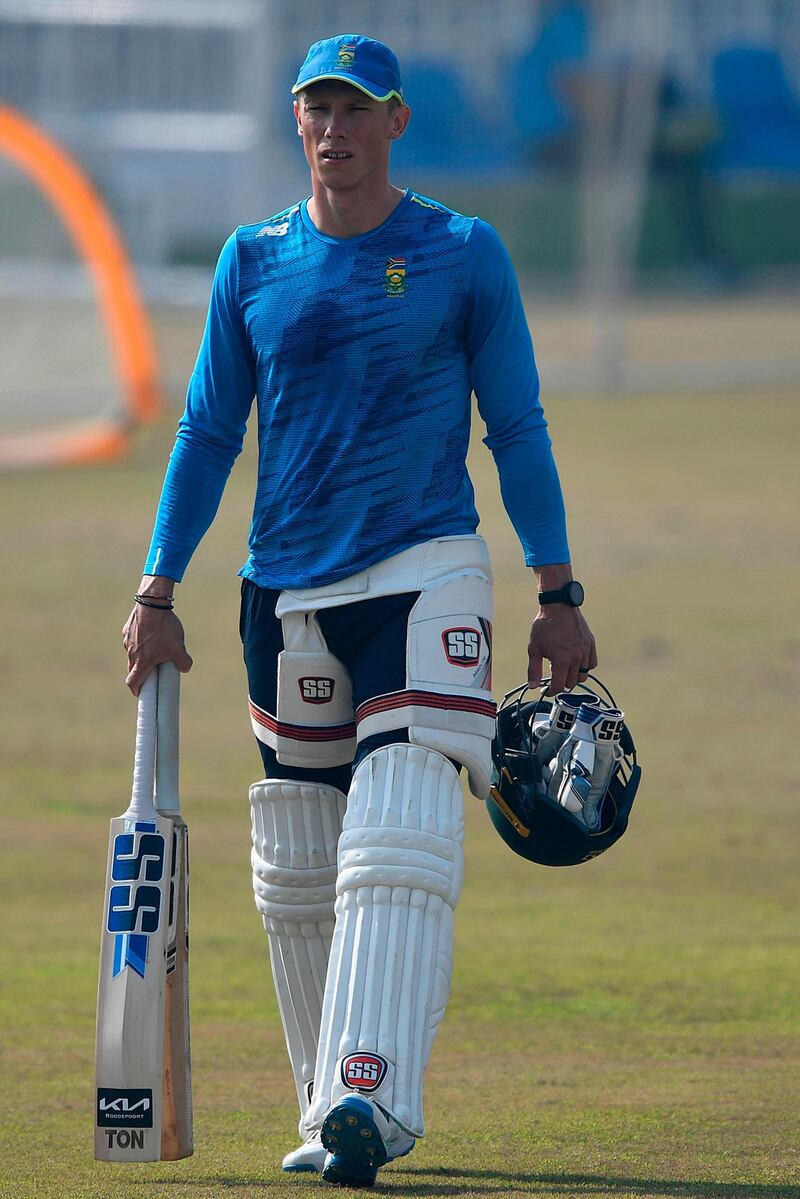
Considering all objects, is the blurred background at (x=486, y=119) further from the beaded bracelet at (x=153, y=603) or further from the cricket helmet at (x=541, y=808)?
the beaded bracelet at (x=153, y=603)

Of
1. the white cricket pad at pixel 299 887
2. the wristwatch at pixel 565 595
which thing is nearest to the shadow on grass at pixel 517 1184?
the white cricket pad at pixel 299 887

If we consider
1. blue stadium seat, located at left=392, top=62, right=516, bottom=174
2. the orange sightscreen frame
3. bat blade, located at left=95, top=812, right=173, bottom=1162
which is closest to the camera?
bat blade, located at left=95, top=812, right=173, bottom=1162

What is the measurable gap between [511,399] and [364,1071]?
137 centimetres

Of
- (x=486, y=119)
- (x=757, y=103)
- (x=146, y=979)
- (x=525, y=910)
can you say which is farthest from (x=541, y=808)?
(x=757, y=103)

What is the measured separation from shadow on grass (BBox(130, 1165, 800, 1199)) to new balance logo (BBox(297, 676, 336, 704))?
3.05ft

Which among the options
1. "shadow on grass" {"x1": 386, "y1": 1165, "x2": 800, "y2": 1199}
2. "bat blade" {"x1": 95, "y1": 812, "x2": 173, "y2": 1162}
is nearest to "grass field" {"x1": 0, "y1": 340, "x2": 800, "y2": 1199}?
"shadow on grass" {"x1": 386, "y1": 1165, "x2": 800, "y2": 1199}

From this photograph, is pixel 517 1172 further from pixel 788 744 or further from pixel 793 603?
pixel 793 603

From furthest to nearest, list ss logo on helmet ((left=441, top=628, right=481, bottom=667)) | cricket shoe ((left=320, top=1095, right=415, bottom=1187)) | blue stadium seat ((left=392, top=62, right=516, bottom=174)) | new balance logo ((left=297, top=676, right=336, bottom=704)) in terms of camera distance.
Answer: blue stadium seat ((left=392, top=62, right=516, bottom=174)), new balance logo ((left=297, top=676, right=336, bottom=704)), ss logo on helmet ((left=441, top=628, right=481, bottom=667)), cricket shoe ((left=320, top=1095, right=415, bottom=1187))

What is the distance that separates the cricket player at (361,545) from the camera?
13.5 feet

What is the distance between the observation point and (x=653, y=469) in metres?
19.8

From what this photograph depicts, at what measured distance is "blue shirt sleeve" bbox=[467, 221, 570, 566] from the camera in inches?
170

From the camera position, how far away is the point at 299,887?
4.45 m

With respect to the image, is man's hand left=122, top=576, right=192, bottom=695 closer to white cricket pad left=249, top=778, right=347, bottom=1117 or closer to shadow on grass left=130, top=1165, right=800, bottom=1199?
white cricket pad left=249, top=778, right=347, bottom=1117

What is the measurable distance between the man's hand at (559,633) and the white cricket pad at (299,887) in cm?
52
